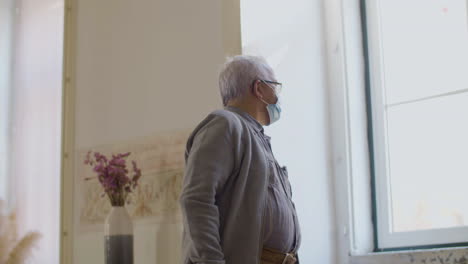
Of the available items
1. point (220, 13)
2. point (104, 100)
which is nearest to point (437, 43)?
point (220, 13)

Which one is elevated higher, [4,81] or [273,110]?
[4,81]

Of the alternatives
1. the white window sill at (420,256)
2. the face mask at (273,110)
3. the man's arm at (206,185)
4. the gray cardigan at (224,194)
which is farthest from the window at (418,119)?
the man's arm at (206,185)

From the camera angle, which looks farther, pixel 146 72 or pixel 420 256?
pixel 146 72

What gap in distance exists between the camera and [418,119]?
2.42m

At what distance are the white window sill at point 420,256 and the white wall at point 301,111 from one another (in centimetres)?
21

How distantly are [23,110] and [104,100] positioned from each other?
2.56ft

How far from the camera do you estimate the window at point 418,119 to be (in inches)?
90.5

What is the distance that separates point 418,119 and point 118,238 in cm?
110

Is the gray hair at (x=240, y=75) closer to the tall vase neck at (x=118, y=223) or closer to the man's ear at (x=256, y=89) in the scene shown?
the man's ear at (x=256, y=89)

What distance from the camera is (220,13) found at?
252cm

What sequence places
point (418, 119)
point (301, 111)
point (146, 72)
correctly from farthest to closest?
point (146, 72) < point (301, 111) < point (418, 119)

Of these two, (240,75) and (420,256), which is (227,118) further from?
(420,256)

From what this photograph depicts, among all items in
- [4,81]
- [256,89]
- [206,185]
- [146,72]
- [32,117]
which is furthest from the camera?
[4,81]

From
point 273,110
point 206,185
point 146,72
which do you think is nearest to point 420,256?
point 273,110
